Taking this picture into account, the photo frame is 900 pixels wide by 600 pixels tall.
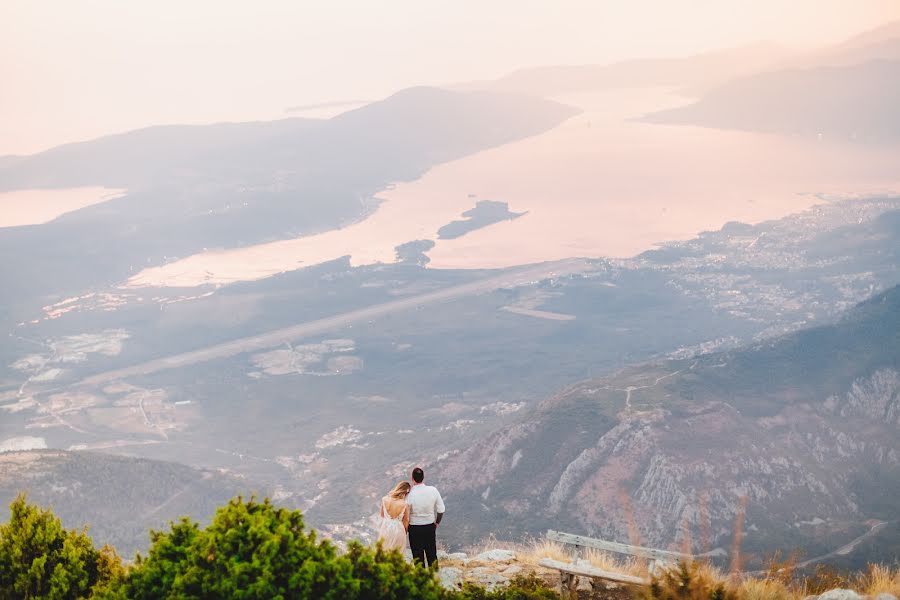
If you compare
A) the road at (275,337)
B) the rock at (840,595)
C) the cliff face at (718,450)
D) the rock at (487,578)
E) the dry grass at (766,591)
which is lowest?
the road at (275,337)

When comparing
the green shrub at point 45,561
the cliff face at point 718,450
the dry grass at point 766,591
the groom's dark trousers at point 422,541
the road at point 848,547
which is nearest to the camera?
the green shrub at point 45,561

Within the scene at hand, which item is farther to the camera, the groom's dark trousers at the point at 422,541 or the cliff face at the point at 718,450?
the cliff face at the point at 718,450

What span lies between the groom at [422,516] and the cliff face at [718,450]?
37449 millimetres

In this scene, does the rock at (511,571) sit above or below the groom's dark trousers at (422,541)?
below

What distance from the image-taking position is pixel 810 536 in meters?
49.2

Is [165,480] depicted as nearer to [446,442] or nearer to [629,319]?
[446,442]

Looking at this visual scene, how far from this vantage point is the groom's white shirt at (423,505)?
1472 centimetres

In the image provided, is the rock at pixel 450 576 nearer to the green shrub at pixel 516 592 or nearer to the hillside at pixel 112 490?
the green shrub at pixel 516 592

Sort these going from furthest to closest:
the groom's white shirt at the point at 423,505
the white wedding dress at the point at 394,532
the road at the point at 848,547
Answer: the road at the point at 848,547, the groom's white shirt at the point at 423,505, the white wedding dress at the point at 394,532

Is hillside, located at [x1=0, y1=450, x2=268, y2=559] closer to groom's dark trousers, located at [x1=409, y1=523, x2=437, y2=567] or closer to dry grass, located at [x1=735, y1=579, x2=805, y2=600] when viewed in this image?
groom's dark trousers, located at [x1=409, y1=523, x2=437, y2=567]

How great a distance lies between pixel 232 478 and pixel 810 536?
54.8m

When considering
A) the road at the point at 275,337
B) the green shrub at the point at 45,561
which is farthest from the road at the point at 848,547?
the road at the point at 275,337

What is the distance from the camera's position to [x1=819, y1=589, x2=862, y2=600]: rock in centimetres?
1292

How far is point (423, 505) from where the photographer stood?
14711 millimetres
